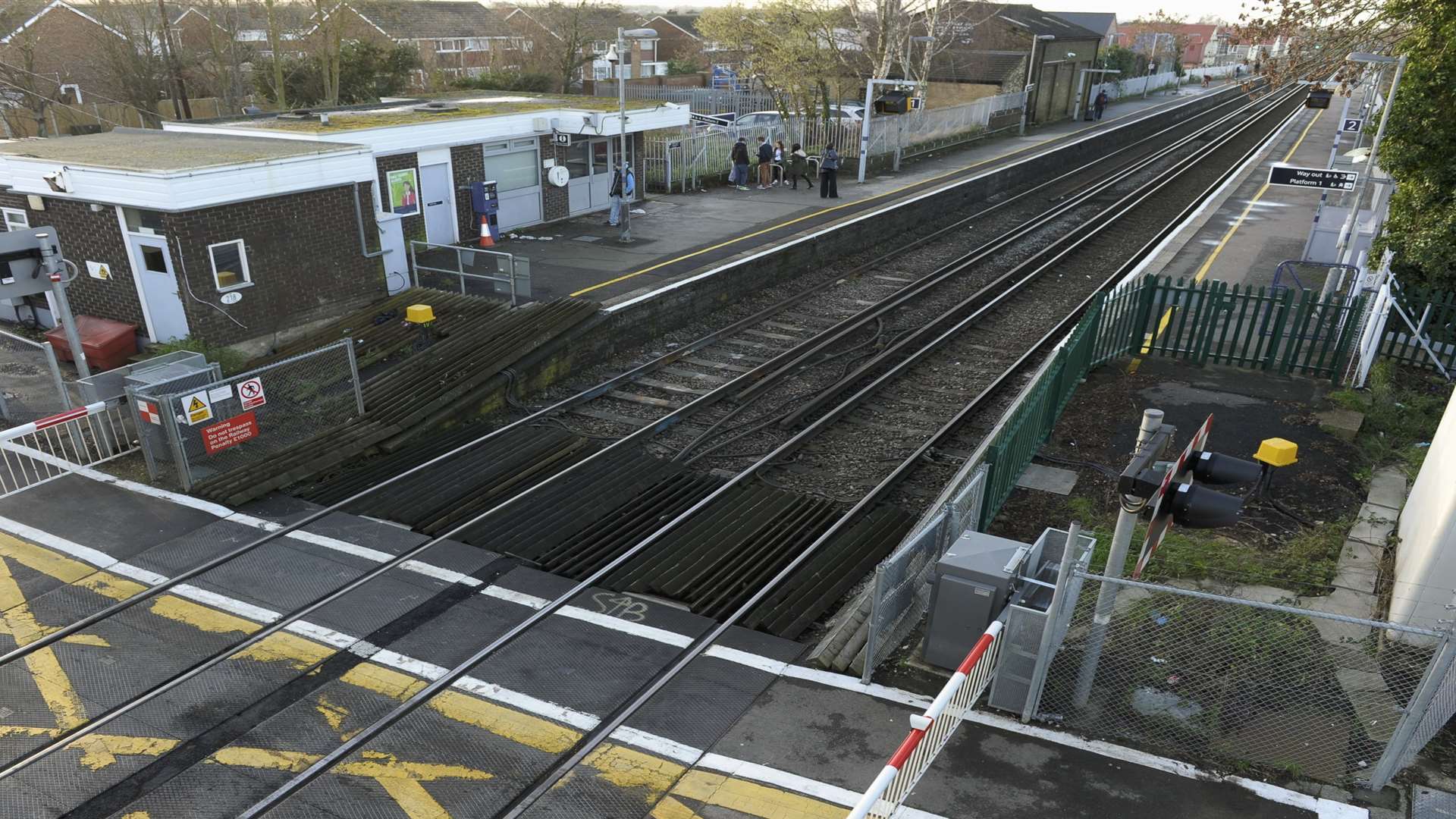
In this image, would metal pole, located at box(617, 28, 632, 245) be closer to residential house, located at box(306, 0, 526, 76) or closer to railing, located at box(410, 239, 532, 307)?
railing, located at box(410, 239, 532, 307)

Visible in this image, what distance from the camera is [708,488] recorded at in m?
11.0

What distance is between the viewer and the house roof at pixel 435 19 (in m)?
57.8

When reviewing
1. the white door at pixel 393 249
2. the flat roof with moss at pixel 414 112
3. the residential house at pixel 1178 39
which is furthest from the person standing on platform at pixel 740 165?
the residential house at pixel 1178 39

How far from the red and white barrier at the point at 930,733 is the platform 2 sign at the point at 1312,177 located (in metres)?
13.7

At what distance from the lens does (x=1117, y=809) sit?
582cm

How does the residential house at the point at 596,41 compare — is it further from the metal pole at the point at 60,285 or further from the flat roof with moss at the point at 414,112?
the metal pole at the point at 60,285

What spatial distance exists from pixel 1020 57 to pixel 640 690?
4802cm

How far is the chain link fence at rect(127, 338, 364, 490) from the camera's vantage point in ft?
33.7

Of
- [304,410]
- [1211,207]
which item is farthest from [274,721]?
[1211,207]

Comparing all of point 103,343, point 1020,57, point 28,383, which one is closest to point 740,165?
point 103,343

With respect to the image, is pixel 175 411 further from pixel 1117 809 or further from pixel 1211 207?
pixel 1211 207

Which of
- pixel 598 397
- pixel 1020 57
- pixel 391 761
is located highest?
pixel 1020 57

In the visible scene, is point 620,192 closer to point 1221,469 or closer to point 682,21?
point 1221,469

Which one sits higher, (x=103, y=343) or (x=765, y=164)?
(x=765, y=164)
